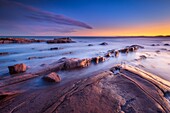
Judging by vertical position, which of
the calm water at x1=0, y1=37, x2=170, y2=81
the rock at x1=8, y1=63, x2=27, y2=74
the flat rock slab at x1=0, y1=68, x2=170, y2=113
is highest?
the rock at x1=8, y1=63, x2=27, y2=74

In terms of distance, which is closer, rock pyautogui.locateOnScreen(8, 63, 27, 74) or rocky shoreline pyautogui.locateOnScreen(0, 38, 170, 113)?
rocky shoreline pyautogui.locateOnScreen(0, 38, 170, 113)

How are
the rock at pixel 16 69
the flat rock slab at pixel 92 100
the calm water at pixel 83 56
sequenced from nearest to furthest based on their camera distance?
the flat rock slab at pixel 92 100 < the rock at pixel 16 69 < the calm water at pixel 83 56

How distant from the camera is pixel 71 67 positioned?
6781mm

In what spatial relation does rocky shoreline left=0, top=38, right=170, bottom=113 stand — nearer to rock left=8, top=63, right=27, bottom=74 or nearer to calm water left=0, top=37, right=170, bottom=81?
rock left=8, top=63, right=27, bottom=74

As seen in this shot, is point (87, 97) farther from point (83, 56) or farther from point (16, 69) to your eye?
point (83, 56)

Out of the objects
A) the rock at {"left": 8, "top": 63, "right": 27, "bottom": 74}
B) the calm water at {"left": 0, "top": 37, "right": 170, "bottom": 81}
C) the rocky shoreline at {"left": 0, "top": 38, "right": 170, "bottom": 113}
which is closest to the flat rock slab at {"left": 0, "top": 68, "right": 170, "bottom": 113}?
the rocky shoreline at {"left": 0, "top": 38, "right": 170, "bottom": 113}

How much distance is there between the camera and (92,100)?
3076 mm

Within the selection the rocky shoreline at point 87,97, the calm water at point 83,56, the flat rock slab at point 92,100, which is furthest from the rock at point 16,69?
the flat rock slab at point 92,100

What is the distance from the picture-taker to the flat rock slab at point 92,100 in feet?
8.89

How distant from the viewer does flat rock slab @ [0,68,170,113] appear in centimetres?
271

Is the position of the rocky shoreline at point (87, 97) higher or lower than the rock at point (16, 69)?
lower

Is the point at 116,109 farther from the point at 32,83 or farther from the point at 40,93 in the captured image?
the point at 32,83

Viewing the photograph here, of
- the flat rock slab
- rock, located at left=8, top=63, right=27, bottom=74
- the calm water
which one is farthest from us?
the calm water

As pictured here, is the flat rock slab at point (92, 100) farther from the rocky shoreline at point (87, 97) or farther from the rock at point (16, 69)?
the rock at point (16, 69)
